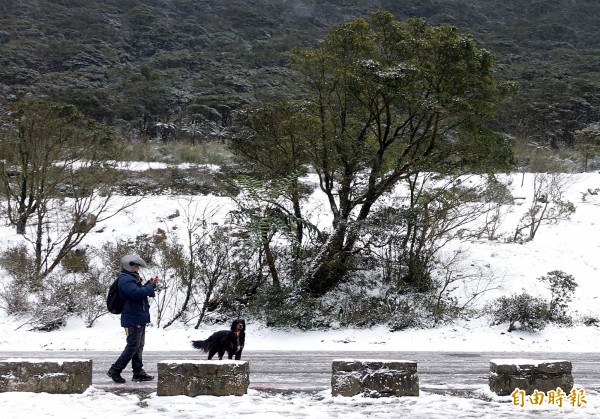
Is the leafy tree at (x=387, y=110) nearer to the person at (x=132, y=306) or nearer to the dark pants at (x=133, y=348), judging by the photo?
the dark pants at (x=133, y=348)

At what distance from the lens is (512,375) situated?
275 inches

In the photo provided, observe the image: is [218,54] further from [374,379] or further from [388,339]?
[374,379]

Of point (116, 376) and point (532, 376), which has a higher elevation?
point (532, 376)

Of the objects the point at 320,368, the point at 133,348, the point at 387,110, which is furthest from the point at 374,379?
the point at 387,110

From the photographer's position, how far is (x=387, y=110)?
16.3 metres

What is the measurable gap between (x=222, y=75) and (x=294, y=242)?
42.0 m

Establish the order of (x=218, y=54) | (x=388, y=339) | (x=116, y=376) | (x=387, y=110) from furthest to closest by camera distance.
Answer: (x=218, y=54) → (x=387, y=110) → (x=388, y=339) → (x=116, y=376)

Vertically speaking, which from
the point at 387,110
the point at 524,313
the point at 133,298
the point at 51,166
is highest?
the point at 387,110

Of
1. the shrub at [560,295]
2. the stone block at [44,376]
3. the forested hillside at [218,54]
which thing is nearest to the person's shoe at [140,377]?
the stone block at [44,376]

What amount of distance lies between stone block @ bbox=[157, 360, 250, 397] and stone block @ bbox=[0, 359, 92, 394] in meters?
1.10

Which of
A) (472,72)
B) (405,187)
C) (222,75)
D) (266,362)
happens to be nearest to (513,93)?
(472,72)

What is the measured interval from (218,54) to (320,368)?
6107cm

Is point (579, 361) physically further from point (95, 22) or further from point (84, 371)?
point (95, 22)

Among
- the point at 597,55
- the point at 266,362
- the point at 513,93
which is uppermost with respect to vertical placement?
the point at 597,55
